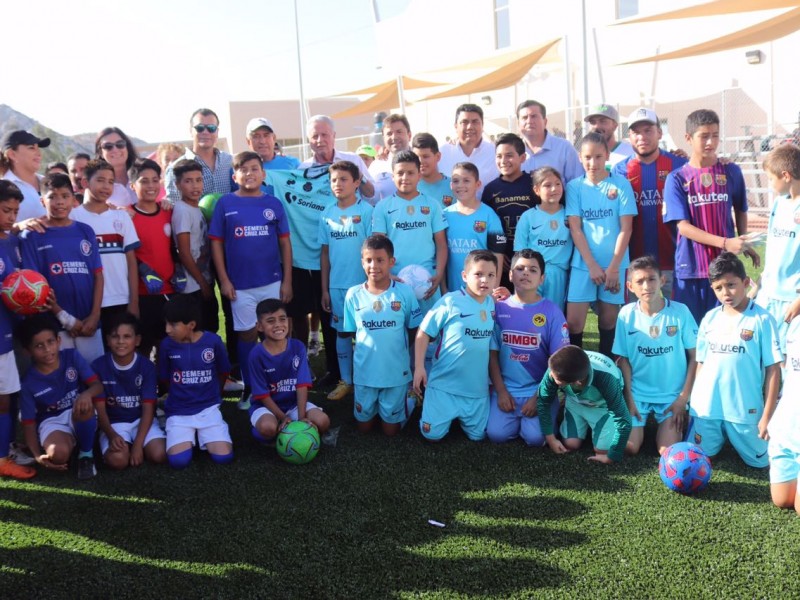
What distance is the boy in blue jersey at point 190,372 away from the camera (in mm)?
4590

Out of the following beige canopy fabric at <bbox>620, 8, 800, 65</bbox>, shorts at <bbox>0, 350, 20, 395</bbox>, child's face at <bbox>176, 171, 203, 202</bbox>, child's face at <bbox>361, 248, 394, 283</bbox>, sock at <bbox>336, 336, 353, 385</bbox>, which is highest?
beige canopy fabric at <bbox>620, 8, 800, 65</bbox>

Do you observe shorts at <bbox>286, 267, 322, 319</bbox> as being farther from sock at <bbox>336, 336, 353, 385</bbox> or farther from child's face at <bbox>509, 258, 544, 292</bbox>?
child's face at <bbox>509, 258, 544, 292</bbox>

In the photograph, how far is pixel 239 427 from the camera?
504cm

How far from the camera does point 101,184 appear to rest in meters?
4.86

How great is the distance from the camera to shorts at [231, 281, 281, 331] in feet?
17.7

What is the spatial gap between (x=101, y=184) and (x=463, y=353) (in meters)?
2.79

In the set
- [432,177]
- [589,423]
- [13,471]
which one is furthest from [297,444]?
[432,177]

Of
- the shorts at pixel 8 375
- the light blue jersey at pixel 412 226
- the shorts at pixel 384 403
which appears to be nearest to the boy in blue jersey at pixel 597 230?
the light blue jersey at pixel 412 226

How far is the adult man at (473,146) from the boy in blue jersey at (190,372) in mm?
2399

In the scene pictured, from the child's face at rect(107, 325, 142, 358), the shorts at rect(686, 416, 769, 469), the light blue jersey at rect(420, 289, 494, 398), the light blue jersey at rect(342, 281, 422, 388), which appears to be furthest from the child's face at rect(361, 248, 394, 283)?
the shorts at rect(686, 416, 769, 469)

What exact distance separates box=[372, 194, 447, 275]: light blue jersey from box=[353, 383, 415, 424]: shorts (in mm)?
979

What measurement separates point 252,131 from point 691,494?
14.4 ft

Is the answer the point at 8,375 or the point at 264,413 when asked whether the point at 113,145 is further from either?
the point at 264,413

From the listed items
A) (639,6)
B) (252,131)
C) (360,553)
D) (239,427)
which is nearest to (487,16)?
(639,6)
